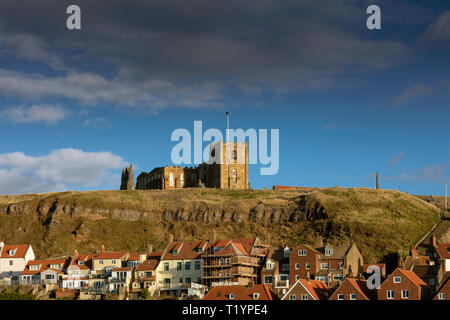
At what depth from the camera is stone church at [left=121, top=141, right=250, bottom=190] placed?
167125 mm

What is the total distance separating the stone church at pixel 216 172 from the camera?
167 m

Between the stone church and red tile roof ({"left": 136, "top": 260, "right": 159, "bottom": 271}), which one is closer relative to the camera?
red tile roof ({"left": 136, "top": 260, "right": 159, "bottom": 271})

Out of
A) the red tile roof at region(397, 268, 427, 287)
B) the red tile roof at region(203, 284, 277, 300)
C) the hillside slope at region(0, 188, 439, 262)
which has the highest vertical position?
the hillside slope at region(0, 188, 439, 262)

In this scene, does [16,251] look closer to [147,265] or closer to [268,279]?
[147,265]

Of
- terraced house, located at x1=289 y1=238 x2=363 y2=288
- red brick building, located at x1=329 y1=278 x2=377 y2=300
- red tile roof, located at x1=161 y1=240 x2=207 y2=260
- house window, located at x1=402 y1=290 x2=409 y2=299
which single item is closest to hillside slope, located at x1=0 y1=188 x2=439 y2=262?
terraced house, located at x1=289 y1=238 x2=363 y2=288

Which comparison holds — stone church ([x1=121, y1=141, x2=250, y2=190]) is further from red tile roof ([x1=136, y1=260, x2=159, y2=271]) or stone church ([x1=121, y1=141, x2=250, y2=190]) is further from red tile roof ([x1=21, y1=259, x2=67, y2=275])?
red tile roof ([x1=136, y1=260, x2=159, y2=271])

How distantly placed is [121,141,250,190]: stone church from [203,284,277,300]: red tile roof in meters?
75.2

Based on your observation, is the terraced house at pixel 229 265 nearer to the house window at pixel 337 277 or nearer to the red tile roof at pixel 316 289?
the house window at pixel 337 277

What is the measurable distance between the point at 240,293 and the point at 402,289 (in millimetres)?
17211

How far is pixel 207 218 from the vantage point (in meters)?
140

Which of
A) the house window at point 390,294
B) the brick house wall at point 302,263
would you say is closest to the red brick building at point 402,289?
the house window at point 390,294

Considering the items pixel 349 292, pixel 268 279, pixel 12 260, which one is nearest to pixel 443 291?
pixel 349 292
